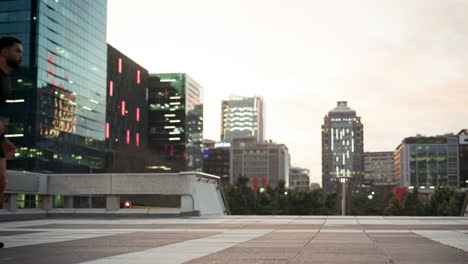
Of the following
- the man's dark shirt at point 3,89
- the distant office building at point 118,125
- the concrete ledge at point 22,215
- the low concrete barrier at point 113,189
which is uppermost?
the distant office building at point 118,125

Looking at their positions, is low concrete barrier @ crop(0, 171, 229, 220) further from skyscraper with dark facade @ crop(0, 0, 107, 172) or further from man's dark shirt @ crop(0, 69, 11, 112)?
skyscraper with dark facade @ crop(0, 0, 107, 172)

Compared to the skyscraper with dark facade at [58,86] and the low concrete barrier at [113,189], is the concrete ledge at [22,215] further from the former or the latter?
the skyscraper with dark facade at [58,86]

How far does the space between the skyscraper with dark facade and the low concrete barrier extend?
93672mm

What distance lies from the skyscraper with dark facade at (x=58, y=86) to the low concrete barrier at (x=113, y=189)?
93.7 metres

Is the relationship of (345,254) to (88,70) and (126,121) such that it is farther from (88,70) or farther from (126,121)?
(126,121)

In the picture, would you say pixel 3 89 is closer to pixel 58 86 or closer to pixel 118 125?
pixel 58 86

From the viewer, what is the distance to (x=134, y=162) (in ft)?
608

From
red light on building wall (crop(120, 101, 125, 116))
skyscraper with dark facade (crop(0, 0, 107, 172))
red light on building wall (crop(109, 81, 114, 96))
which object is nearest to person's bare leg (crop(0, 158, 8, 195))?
skyscraper with dark facade (crop(0, 0, 107, 172))

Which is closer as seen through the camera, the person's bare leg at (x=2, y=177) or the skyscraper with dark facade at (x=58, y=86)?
the person's bare leg at (x=2, y=177)

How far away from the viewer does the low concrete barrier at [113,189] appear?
3000 centimetres

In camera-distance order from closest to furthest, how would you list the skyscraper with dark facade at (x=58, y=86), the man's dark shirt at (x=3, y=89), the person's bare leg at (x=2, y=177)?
1. the person's bare leg at (x=2, y=177)
2. the man's dark shirt at (x=3, y=89)
3. the skyscraper with dark facade at (x=58, y=86)

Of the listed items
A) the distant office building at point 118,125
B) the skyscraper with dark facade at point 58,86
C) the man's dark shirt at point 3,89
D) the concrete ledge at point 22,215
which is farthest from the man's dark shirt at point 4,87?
the distant office building at point 118,125

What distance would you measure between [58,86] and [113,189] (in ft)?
357

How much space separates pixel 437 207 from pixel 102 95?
107653mm
